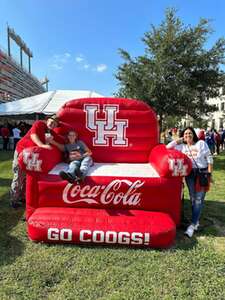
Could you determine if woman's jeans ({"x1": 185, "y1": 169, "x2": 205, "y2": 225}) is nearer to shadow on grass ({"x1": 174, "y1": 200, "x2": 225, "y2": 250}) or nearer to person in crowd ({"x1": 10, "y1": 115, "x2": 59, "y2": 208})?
shadow on grass ({"x1": 174, "y1": 200, "x2": 225, "y2": 250})

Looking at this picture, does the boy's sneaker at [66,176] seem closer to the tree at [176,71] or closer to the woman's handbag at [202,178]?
the woman's handbag at [202,178]

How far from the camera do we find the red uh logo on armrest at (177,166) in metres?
3.63

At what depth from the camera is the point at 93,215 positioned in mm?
3531

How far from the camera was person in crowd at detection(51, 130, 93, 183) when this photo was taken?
11.9 ft

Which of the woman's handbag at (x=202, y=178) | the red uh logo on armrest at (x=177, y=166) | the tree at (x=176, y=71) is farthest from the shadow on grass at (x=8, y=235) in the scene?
the tree at (x=176, y=71)

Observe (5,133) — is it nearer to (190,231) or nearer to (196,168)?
(196,168)

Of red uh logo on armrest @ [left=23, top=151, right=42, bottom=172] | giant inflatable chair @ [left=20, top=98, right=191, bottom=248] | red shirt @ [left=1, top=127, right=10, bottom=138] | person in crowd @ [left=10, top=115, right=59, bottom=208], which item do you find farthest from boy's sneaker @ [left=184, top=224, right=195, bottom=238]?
red shirt @ [left=1, top=127, right=10, bottom=138]

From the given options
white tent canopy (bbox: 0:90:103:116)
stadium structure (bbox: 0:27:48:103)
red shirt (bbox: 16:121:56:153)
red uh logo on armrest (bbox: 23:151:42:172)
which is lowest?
red uh logo on armrest (bbox: 23:151:42:172)

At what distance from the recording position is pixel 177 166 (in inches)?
143

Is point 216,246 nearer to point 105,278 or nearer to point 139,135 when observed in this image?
point 105,278

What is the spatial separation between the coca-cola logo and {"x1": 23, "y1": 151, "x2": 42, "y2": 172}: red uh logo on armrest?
1.47ft

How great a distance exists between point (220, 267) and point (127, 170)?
1.65 metres

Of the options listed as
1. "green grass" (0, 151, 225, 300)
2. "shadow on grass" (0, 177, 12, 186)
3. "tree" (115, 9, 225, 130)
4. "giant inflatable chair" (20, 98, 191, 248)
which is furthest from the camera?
"tree" (115, 9, 225, 130)

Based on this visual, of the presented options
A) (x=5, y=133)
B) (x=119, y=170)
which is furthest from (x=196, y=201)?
(x=5, y=133)
